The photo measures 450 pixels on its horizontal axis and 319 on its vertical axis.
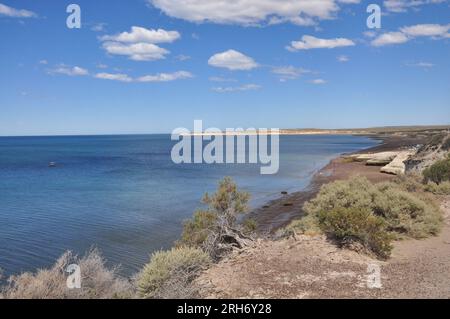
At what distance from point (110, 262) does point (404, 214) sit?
401 inches

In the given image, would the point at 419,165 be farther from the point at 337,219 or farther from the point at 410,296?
the point at 410,296

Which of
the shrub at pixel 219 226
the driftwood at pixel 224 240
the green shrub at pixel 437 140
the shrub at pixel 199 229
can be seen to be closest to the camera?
the driftwood at pixel 224 240

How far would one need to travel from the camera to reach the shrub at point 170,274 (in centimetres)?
784

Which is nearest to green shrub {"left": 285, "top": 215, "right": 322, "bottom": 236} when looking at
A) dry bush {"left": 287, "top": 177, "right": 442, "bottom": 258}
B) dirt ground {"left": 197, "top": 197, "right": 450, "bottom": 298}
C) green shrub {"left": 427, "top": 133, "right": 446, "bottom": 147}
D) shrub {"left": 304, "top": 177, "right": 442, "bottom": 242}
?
dry bush {"left": 287, "top": 177, "right": 442, "bottom": 258}

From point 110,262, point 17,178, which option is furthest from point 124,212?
point 17,178

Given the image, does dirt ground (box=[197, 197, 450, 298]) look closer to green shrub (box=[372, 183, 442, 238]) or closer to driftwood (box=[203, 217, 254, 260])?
driftwood (box=[203, 217, 254, 260])

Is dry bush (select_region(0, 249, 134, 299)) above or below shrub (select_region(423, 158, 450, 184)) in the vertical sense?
below

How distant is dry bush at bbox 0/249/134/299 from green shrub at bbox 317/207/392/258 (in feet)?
17.9

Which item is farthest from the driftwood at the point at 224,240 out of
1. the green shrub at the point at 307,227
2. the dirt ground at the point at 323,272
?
the green shrub at the point at 307,227

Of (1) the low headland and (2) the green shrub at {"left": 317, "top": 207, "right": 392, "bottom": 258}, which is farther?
(2) the green shrub at {"left": 317, "top": 207, "right": 392, "bottom": 258}

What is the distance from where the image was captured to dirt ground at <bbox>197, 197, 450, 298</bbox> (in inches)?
305

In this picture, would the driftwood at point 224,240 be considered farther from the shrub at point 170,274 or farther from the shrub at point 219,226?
the shrub at point 170,274

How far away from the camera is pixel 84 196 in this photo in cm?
3133

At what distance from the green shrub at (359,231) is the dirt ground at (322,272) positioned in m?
0.34
